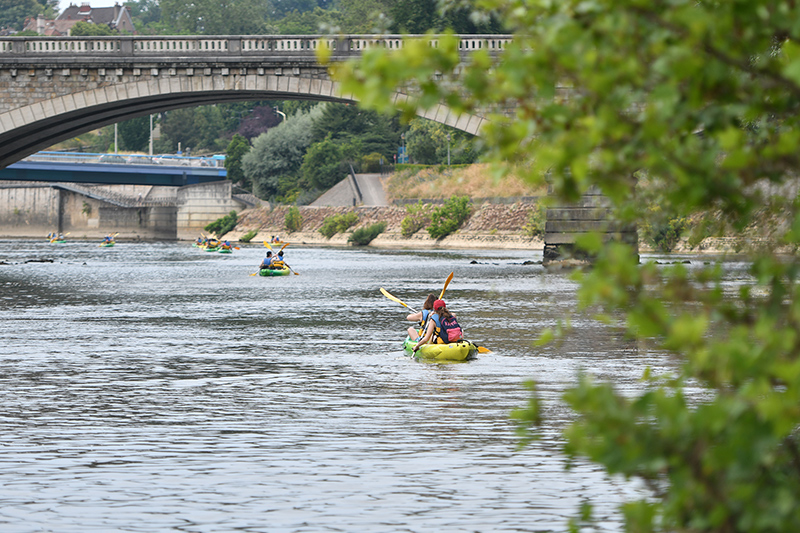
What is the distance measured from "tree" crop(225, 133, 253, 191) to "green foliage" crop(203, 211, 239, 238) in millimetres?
7366

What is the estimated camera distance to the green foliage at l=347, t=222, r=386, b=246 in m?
92.1

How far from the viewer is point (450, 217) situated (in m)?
86.4

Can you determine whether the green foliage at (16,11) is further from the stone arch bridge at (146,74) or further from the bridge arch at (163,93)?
the bridge arch at (163,93)

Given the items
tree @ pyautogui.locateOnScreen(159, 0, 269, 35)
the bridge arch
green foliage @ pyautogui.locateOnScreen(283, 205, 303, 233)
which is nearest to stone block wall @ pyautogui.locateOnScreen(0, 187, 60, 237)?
green foliage @ pyautogui.locateOnScreen(283, 205, 303, 233)

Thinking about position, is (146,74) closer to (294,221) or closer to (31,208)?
(294,221)

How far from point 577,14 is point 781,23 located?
0.74m

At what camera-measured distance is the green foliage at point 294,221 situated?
333 ft

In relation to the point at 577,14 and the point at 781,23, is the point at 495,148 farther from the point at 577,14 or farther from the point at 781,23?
the point at 781,23

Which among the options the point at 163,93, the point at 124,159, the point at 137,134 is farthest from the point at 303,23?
the point at 163,93

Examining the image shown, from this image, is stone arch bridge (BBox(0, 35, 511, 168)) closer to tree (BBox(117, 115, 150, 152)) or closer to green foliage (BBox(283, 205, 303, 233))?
green foliage (BBox(283, 205, 303, 233))

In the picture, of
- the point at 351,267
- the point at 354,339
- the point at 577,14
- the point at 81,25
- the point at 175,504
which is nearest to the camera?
the point at 577,14

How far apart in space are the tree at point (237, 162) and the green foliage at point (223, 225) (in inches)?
290

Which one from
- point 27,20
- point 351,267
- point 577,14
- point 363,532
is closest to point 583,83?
point 577,14

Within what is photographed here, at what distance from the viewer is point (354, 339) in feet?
75.4
